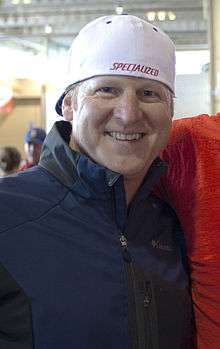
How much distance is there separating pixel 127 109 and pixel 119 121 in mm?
27

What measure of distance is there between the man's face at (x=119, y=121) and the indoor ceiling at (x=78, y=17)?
4.75 m

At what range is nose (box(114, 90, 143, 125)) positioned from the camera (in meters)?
1.02

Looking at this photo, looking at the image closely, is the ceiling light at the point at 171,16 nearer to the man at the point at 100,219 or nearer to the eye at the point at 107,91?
the man at the point at 100,219

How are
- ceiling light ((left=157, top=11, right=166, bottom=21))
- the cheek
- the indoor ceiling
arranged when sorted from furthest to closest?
ceiling light ((left=157, top=11, right=166, bottom=21))
the indoor ceiling
the cheek

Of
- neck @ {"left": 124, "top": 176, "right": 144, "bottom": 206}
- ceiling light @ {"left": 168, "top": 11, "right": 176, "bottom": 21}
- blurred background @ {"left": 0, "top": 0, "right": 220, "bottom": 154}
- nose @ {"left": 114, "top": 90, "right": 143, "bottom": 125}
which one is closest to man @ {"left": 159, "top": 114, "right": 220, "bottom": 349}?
neck @ {"left": 124, "top": 176, "right": 144, "bottom": 206}

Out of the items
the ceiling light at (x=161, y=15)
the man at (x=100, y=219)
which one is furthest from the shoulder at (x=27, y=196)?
the ceiling light at (x=161, y=15)

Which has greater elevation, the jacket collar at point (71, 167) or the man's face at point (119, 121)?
the man's face at point (119, 121)

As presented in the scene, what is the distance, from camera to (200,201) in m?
1.19

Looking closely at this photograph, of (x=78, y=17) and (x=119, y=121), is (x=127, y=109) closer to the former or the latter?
(x=119, y=121)

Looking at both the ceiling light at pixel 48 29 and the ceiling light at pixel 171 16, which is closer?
the ceiling light at pixel 171 16

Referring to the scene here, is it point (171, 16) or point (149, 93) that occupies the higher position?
point (171, 16)

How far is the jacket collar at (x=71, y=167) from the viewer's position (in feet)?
3.38

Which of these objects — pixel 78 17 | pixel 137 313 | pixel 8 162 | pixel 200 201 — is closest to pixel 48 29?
pixel 78 17

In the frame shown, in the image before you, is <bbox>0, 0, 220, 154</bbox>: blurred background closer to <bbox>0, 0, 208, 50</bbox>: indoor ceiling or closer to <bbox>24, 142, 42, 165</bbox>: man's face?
<bbox>0, 0, 208, 50</bbox>: indoor ceiling
